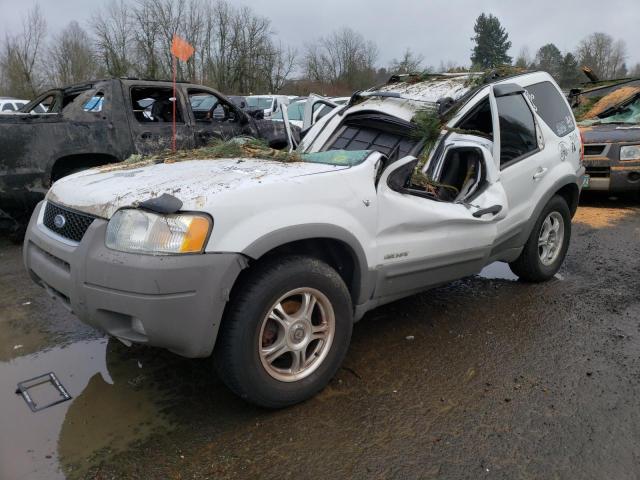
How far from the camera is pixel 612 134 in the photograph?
308 inches

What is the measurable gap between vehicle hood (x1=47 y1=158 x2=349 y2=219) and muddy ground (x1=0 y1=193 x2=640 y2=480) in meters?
1.08

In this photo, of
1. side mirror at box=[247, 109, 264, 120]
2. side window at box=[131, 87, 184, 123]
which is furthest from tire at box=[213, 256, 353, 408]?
side mirror at box=[247, 109, 264, 120]

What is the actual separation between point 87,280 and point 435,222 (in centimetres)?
202

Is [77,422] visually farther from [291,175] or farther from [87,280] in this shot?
[291,175]

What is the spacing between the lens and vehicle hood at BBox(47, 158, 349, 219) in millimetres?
2533

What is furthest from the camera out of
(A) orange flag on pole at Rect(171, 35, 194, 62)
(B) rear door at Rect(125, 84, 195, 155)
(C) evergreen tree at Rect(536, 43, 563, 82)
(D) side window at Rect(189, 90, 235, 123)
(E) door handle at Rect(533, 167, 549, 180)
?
(C) evergreen tree at Rect(536, 43, 563, 82)

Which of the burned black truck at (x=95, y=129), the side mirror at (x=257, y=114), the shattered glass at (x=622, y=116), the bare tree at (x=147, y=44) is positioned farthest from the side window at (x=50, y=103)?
the bare tree at (x=147, y=44)

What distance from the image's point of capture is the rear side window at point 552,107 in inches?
176

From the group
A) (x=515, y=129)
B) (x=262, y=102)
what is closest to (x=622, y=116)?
(x=515, y=129)

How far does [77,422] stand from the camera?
2.71 meters

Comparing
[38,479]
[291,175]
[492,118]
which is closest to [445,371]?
[291,175]

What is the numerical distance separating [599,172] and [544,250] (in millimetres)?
3871

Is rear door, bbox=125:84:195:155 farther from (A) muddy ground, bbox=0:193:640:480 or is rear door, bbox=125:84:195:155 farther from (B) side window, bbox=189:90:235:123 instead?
(A) muddy ground, bbox=0:193:640:480

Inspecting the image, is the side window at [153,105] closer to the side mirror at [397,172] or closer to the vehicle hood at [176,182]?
the vehicle hood at [176,182]
